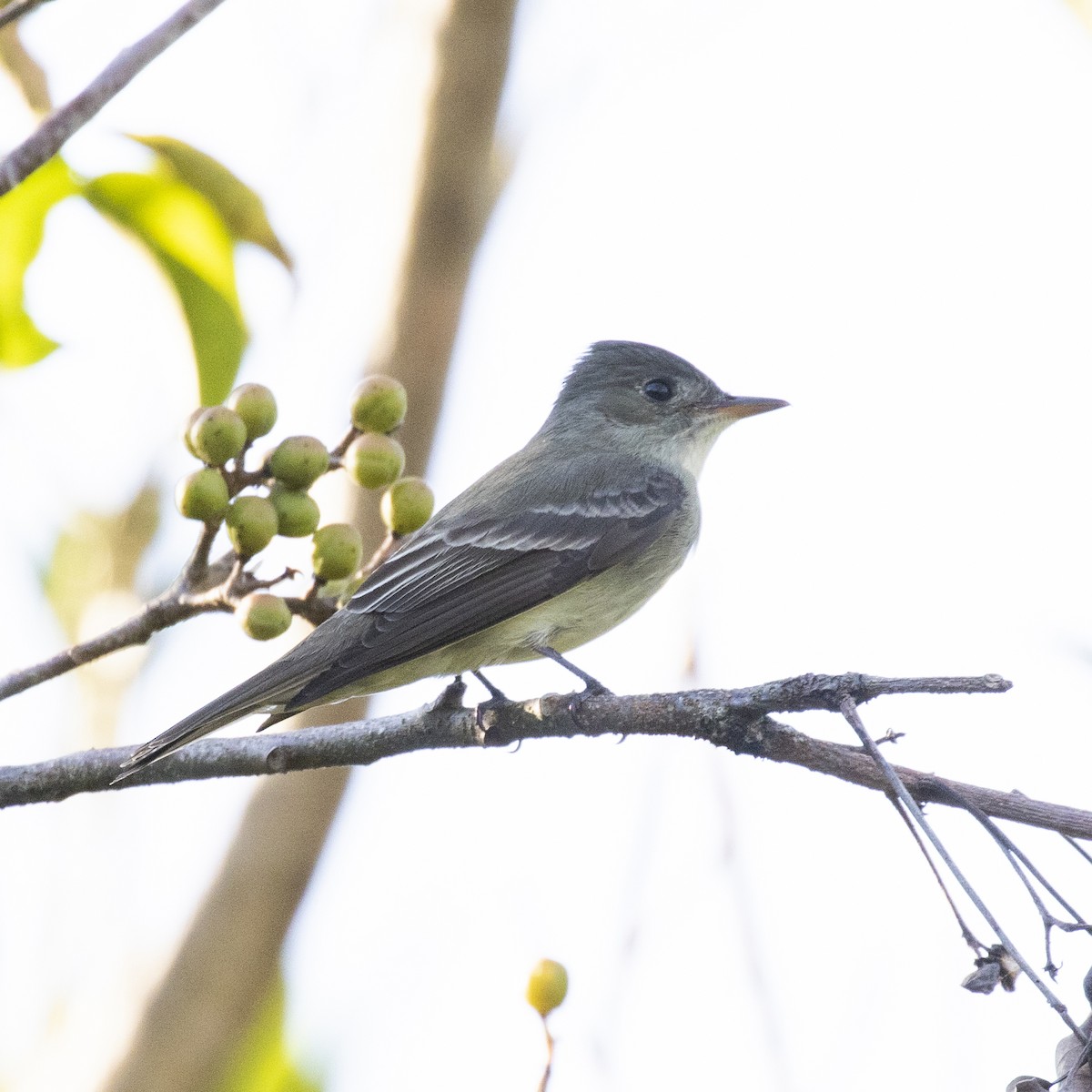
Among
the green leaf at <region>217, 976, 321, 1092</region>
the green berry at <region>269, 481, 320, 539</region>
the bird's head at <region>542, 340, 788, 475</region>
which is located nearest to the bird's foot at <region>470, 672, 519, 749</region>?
the green berry at <region>269, 481, 320, 539</region>

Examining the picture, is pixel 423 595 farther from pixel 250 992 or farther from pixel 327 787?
pixel 250 992

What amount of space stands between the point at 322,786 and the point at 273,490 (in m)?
1.22

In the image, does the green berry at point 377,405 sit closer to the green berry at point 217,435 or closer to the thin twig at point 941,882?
the green berry at point 217,435

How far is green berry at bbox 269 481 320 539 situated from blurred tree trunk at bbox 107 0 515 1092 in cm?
88

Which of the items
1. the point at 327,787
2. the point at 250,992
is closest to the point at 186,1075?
the point at 250,992

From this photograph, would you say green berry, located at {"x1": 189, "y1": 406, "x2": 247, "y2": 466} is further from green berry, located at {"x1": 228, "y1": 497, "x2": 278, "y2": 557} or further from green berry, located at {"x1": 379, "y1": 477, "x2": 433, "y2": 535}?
green berry, located at {"x1": 379, "y1": 477, "x2": 433, "y2": 535}

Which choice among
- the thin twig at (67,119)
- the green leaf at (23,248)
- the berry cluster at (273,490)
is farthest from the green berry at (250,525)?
the thin twig at (67,119)

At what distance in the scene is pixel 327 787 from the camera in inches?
161

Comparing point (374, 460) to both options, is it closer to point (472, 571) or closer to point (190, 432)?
point (190, 432)

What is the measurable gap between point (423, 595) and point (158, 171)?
56.8 inches

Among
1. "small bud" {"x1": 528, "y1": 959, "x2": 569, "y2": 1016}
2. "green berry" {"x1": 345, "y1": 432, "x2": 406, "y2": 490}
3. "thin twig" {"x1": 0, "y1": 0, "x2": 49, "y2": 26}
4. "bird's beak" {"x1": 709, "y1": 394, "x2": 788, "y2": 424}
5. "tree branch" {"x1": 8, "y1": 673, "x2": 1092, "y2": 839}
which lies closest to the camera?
"thin twig" {"x1": 0, "y1": 0, "x2": 49, "y2": 26}

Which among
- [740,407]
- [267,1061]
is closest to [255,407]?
[267,1061]

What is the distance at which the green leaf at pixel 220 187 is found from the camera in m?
3.19

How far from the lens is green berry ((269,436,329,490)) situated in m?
3.13
